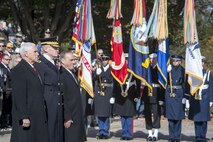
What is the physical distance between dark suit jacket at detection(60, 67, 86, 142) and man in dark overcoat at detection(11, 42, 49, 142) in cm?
79

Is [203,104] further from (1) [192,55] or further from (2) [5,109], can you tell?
(2) [5,109]

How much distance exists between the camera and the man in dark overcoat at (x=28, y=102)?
734 centimetres

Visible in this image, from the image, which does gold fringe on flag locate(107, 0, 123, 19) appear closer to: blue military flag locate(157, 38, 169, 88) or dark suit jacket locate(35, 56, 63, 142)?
blue military flag locate(157, 38, 169, 88)

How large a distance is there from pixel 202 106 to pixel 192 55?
3.79ft

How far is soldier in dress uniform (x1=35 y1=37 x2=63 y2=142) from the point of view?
809 centimetres

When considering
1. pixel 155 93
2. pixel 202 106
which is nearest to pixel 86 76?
pixel 155 93

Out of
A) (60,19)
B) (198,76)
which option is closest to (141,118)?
(198,76)

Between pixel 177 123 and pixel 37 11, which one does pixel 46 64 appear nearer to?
pixel 177 123

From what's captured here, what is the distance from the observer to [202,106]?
11.4m

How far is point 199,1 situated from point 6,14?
9275mm

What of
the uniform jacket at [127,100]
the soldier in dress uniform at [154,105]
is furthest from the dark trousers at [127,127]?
the soldier in dress uniform at [154,105]

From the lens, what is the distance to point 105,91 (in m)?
12.8

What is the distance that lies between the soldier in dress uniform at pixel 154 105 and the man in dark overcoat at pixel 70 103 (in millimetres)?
3534

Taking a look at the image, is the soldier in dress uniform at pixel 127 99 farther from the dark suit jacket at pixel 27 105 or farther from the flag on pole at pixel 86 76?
the dark suit jacket at pixel 27 105
